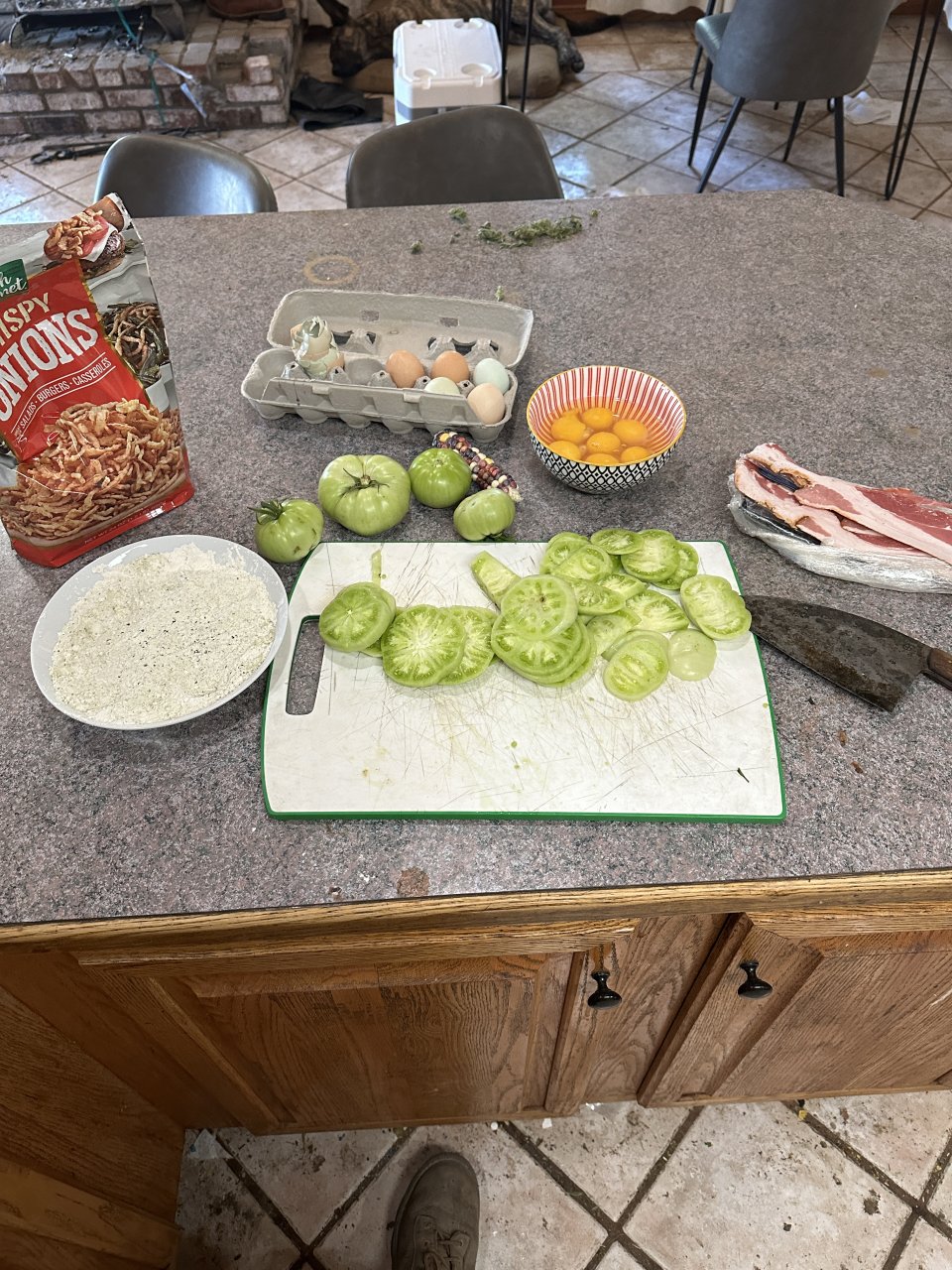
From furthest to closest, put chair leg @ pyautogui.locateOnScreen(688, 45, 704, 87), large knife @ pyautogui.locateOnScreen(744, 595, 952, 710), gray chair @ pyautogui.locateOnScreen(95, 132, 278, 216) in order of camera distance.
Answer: chair leg @ pyautogui.locateOnScreen(688, 45, 704, 87) → gray chair @ pyautogui.locateOnScreen(95, 132, 278, 216) → large knife @ pyautogui.locateOnScreen(744, 595, 952, 710)

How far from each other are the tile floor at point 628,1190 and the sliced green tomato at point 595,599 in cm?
99

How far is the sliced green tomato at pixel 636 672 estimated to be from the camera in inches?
32.3

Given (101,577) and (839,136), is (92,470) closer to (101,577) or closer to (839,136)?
(101,577)

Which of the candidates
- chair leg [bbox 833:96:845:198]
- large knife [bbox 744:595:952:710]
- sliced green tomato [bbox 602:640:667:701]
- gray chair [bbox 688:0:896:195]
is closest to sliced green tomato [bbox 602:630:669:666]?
sliced green tomato [bbox 602:640:667:701]

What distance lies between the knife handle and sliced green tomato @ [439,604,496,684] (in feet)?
1.54

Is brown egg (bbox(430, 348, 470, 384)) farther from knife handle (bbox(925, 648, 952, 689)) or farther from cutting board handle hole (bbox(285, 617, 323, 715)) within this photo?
knife handle (bbox(925, 648, 952, 689))

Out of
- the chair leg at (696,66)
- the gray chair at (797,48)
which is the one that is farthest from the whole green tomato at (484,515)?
the chair leg at (696,66)

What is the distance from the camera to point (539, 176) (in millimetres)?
1738

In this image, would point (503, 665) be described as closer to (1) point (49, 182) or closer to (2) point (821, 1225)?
(2) point (821, 1225)

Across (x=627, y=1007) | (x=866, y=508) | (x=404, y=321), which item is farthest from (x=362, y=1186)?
(x=404, y=321)

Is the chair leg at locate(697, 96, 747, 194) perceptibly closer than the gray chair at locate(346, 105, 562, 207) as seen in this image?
No

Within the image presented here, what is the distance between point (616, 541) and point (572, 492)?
152 mm

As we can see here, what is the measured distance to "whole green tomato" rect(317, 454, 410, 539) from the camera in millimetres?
972

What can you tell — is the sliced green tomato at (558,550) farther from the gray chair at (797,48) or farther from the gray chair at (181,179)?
the gray chair at (797,48)
